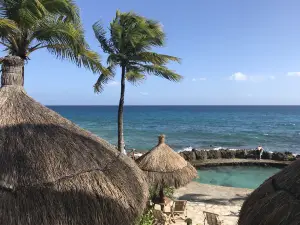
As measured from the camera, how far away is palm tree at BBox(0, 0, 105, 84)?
22.6 ft

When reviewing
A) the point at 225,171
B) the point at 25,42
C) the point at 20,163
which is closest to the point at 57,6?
the point at 25,42

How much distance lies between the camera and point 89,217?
427cm

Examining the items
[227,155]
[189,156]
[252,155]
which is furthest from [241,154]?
[189,156]

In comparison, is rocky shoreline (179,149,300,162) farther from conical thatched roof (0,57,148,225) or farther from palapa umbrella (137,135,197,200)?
conical thatched roof (0,57,148,225)

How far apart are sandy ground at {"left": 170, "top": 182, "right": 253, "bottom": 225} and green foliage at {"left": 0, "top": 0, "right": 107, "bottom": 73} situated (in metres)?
6.75

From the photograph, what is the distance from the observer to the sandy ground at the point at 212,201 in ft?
34.7

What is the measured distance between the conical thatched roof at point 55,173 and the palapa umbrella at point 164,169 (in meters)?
5.16

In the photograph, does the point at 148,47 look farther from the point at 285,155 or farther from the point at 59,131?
the point at 285,155

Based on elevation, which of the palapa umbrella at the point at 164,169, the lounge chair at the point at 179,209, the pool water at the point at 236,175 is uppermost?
the palapa umbrella at the point at 164,169

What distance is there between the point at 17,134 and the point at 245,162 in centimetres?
2406

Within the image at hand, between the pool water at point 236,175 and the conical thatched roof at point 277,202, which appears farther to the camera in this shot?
the pool water at point 236,175

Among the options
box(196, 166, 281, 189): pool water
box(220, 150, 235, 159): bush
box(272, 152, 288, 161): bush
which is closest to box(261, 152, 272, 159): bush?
box(272, 152, 288, 161): bush

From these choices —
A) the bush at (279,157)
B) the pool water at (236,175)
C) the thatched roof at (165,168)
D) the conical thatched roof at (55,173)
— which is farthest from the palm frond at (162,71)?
the bush at (279,157)

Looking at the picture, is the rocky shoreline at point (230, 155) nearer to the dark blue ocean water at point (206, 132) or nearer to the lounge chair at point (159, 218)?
the dark blue ocean water at point (206, 132)
